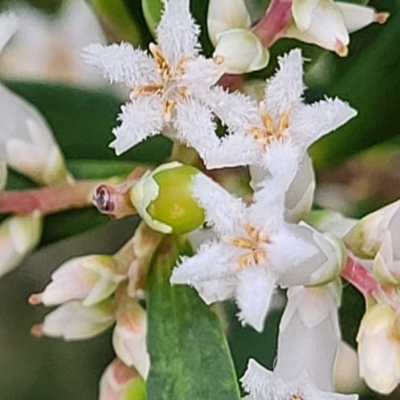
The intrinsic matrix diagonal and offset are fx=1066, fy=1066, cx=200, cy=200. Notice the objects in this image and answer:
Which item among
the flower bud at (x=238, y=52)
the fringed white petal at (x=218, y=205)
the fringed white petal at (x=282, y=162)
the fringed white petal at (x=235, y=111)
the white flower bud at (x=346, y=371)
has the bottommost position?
the white flower bud at (x=346, y=371)

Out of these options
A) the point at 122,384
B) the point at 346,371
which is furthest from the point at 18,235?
the point at 346,371

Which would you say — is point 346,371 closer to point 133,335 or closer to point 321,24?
point 133,335

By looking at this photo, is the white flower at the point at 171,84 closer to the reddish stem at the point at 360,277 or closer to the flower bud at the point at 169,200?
the flower bud at the point at 169,200

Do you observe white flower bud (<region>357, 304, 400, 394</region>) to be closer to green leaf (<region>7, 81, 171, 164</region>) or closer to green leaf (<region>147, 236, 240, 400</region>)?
green leaf (<region>147, 236, 240, 400</region>)

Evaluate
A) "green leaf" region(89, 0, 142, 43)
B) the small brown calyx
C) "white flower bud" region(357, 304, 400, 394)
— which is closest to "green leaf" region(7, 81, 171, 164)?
"green leaf" region(89, 0, 142, 43)

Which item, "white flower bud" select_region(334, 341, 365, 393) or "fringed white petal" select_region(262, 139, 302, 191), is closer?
"fringed white petal" select_region(262, 139, 302, 191)

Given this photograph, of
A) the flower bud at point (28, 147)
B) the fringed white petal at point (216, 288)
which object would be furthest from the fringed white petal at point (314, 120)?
the flower bud at point (28, 147)
